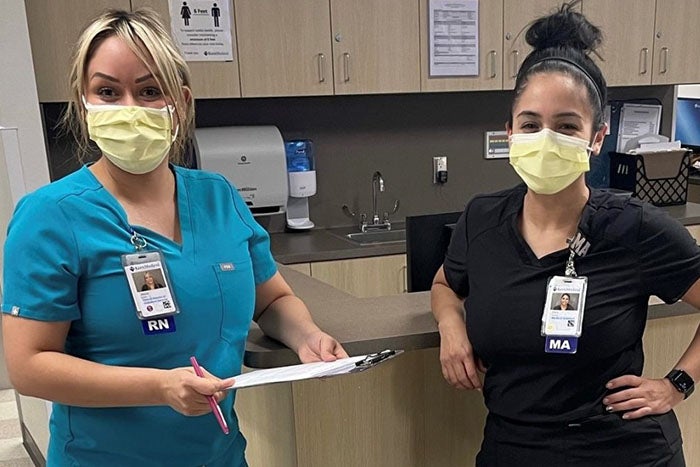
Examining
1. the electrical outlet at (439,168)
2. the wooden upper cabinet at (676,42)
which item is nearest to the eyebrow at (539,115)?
the electrical outlet at (439,168)

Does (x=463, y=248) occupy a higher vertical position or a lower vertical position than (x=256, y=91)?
lower

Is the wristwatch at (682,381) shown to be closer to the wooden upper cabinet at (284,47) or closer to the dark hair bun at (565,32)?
the dark hair bun at (565,32)

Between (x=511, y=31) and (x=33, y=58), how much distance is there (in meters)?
2.24

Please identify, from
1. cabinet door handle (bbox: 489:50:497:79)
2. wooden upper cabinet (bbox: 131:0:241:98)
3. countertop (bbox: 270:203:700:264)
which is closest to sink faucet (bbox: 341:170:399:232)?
countertop (bbox: 270:203:700:264)

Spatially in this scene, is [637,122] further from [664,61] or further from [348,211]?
[348,211]

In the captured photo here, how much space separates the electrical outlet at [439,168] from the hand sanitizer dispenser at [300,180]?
702 millimetres

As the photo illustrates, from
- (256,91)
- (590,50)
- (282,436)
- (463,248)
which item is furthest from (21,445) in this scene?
(590,50)

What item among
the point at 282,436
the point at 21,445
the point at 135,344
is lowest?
the point at 21,445

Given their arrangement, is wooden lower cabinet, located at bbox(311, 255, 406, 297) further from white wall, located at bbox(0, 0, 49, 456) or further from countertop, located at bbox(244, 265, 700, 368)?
countertop, located at bbox(244, 265, 700, 368)

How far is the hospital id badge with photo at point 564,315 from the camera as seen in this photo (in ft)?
3.78

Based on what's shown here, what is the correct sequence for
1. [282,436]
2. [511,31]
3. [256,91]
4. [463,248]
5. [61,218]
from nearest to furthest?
1. [61,218]
2. [463,248]
3. [282,436]
4. [256,91]
5. [511,31]

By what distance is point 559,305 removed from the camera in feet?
3.82

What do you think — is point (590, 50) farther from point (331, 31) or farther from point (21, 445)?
point (21, 445)

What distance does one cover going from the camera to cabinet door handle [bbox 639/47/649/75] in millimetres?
3766
